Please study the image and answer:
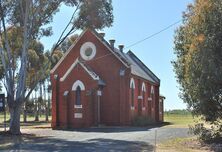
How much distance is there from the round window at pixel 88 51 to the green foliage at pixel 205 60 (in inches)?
914

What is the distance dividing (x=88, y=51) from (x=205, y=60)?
26.1 metres

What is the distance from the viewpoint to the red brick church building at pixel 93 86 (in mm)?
43438

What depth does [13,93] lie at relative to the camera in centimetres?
3281

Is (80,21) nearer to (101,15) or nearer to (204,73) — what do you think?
(101,15)

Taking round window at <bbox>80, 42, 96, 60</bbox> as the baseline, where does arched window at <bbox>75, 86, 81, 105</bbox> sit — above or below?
below

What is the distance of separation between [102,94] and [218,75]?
Result: 24.4 metres

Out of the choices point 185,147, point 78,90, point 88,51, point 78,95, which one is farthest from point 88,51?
point 185,147

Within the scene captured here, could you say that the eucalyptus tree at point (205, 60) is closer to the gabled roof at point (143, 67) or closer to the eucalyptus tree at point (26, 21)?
the eucalyptus tree at point (26, 21)

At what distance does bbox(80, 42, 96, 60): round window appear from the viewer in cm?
4650

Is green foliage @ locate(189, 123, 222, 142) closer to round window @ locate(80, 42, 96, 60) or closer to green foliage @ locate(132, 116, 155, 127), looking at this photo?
green foliage @ locate(132, 116, 155, 127)

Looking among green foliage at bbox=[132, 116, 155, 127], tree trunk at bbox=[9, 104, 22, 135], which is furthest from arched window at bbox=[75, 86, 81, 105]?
tree trunk at bbox=[9, 104, 22, 135]

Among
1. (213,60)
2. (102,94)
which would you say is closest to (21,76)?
(102,94)

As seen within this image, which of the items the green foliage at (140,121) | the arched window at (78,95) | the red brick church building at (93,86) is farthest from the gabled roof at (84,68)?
the green foliage at (140,121)

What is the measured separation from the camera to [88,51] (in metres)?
47.0
